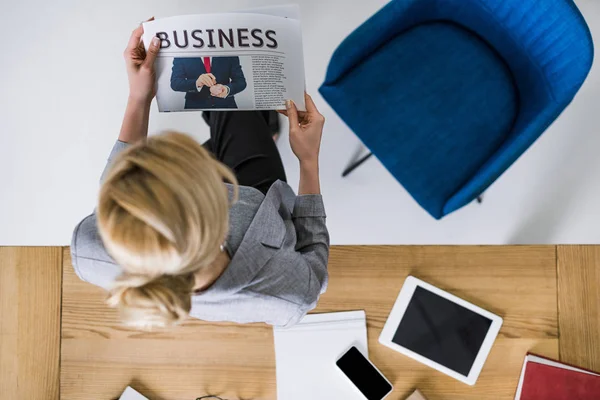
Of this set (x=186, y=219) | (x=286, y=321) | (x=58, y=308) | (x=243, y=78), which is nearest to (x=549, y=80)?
(x=243, y=78)

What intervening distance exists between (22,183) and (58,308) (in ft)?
2.93

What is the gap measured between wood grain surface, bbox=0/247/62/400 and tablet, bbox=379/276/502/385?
0.74 meters

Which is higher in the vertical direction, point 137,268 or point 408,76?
point 408,76

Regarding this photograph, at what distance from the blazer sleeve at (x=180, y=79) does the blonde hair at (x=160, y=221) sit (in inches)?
16.9

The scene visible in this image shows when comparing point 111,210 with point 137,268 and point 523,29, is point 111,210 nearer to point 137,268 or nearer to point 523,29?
point 137,268

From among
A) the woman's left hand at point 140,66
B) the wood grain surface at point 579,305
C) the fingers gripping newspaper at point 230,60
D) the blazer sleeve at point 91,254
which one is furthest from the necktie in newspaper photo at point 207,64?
the wood grain surface at point 579,305

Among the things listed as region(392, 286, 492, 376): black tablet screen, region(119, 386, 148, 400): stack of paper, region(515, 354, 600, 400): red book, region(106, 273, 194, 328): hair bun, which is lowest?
region(119, 386, 148, 400): stack of paper

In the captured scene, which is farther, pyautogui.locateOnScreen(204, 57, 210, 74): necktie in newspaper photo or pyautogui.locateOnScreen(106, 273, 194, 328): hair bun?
pyautogui.locateOnScreen(204, 57, 210, 74): necktie in newspaper photo

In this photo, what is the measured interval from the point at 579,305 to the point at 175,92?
3.29 feet

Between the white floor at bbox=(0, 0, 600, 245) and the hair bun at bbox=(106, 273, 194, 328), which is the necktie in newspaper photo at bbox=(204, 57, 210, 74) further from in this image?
the white floor at bbox=(0, 0, 600, 245)

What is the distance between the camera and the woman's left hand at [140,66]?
0.97 m

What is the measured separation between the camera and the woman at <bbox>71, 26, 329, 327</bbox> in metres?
0.55

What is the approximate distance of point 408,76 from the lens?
1.32 meters

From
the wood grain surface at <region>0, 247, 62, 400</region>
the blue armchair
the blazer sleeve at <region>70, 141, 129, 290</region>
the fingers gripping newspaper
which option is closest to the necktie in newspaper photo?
the fingers gripping newspaper
